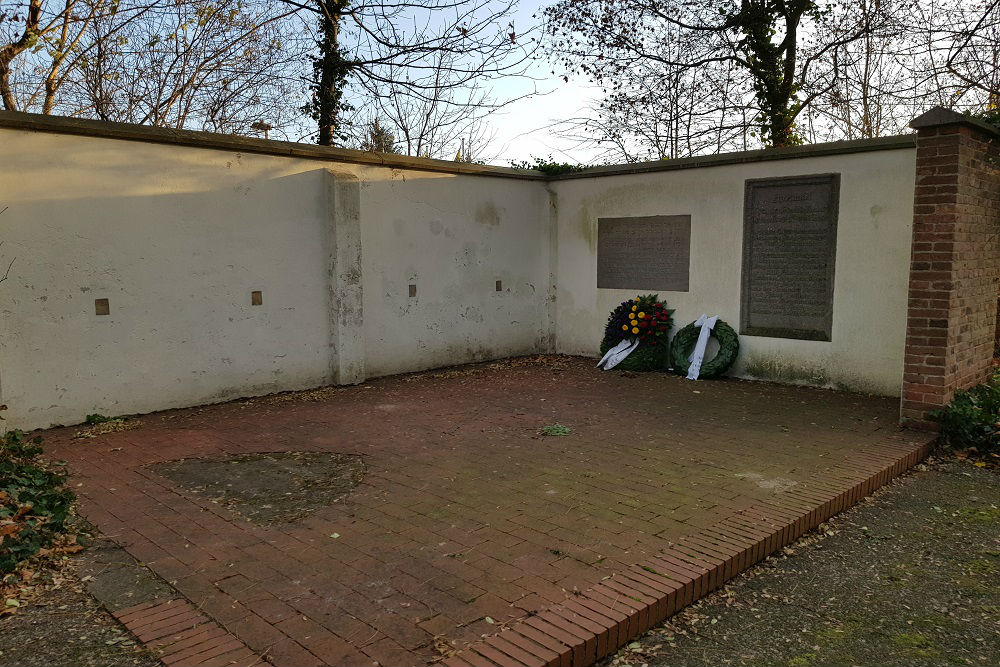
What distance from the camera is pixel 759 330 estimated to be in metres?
8.61

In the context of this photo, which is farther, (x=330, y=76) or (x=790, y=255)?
(x=330, y=76)

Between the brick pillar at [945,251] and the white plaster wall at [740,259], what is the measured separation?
3.90ft

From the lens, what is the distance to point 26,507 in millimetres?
3918

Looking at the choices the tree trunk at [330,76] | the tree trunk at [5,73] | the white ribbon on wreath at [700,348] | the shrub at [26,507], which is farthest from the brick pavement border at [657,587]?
the tree trunk at [5,73]

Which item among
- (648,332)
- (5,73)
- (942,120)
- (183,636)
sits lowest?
(183,636)

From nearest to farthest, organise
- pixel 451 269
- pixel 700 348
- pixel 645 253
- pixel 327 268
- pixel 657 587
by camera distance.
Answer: pixel 657 587
pixel 327 268
pixel 700 348
pixel 451 269
pixel 645 253

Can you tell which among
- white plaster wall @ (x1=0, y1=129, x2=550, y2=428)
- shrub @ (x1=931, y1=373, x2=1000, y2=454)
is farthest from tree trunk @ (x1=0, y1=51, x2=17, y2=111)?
shrub @ (x1=931, y1=373, x2=1000, y2=454)

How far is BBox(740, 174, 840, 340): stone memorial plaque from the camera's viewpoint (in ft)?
26.4

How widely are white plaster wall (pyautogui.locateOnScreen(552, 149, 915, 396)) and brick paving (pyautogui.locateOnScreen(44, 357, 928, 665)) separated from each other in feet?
1.94

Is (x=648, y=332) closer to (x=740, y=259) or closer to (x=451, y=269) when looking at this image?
(x=740, y=259)

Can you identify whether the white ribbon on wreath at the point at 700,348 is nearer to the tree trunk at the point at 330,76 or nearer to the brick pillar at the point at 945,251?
the brick pillar at the point at 945,251

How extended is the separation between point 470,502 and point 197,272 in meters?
4.27

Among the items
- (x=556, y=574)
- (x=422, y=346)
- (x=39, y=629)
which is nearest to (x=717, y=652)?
(x=556, y=574)

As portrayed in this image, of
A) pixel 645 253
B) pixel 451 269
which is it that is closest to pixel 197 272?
→ pixel 451 269
